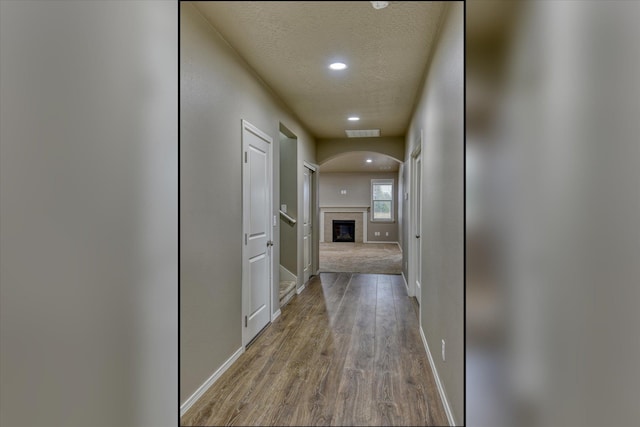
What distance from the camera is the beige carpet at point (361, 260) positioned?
5.59 metres

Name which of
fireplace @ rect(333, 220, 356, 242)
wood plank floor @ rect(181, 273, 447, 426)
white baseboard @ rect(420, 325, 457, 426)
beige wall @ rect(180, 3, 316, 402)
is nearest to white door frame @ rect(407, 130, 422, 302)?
wood plank floor @ rect(181, 273, 447, 426)

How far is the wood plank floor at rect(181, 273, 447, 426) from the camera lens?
5.32 ft

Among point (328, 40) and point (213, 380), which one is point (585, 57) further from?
point (213, 380)

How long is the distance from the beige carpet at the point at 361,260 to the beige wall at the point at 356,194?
80cm

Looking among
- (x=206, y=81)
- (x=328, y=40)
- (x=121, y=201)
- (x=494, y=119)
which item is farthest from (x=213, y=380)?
(x=328, y=40)

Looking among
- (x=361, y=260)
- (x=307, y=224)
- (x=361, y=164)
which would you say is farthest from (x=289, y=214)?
(x=361, y=164)

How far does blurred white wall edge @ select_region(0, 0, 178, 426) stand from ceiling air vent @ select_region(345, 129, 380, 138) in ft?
11.7

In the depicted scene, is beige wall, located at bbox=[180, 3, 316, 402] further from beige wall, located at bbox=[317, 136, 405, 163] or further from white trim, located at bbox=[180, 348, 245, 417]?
beige wall, located at bbox=[317, 136, 405, 163]

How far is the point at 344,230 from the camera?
9.95 m

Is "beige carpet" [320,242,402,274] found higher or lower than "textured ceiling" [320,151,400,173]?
lower

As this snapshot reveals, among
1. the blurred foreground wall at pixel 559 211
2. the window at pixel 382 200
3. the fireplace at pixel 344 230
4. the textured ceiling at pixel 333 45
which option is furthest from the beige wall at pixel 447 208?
the fireplace at pixel 344 230

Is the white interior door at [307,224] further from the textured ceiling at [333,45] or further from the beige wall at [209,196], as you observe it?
the beige wall at [209,196]

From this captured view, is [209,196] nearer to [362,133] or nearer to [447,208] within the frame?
[447,208]

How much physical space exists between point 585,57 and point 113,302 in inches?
40.0
